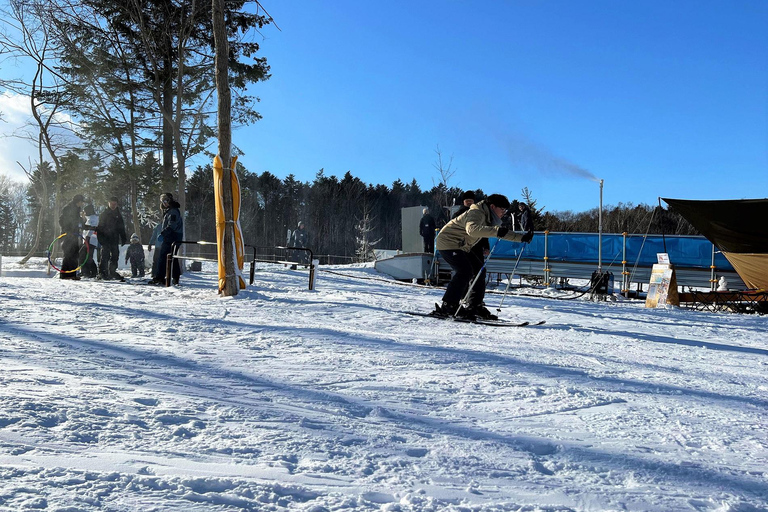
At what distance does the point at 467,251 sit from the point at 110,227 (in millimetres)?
9065

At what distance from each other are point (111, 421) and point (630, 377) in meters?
3.51

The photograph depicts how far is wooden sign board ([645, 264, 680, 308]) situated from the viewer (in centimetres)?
1104

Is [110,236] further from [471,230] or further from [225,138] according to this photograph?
[471,230]

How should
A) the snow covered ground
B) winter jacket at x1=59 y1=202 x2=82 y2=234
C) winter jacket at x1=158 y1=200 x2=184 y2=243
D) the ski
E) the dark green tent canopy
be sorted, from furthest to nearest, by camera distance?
winter jacket at x1=59 y1=202 x2=82 y2=234 → the dark green tent canopy → winter jacket at x1=158 y1=200 x2=184 y2=243 → the ski → the snow covered ground

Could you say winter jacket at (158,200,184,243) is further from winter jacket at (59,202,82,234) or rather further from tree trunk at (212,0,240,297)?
winter jacket at (59,202,82,234)

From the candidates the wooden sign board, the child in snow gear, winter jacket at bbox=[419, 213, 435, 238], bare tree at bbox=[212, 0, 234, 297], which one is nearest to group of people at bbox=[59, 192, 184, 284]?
the child in snow gear

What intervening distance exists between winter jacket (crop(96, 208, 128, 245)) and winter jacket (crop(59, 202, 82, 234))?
44cm

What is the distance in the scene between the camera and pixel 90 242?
13.1 metres

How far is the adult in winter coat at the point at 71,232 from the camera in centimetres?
1231

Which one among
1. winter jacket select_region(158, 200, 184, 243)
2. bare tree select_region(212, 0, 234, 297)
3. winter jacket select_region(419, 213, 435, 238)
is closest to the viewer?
bare tree select_region(212, 0, 234, 297)

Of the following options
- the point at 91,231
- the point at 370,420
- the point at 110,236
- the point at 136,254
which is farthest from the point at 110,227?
the point at 370,420

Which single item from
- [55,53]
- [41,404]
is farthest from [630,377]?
[55,53]

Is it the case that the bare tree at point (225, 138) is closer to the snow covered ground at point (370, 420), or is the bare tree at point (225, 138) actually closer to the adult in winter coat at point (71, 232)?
the snow covered ground at point (370, 420)

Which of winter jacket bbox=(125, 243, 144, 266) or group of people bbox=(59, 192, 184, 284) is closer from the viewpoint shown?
group of people bbox=(59, 192, 184, 284)
